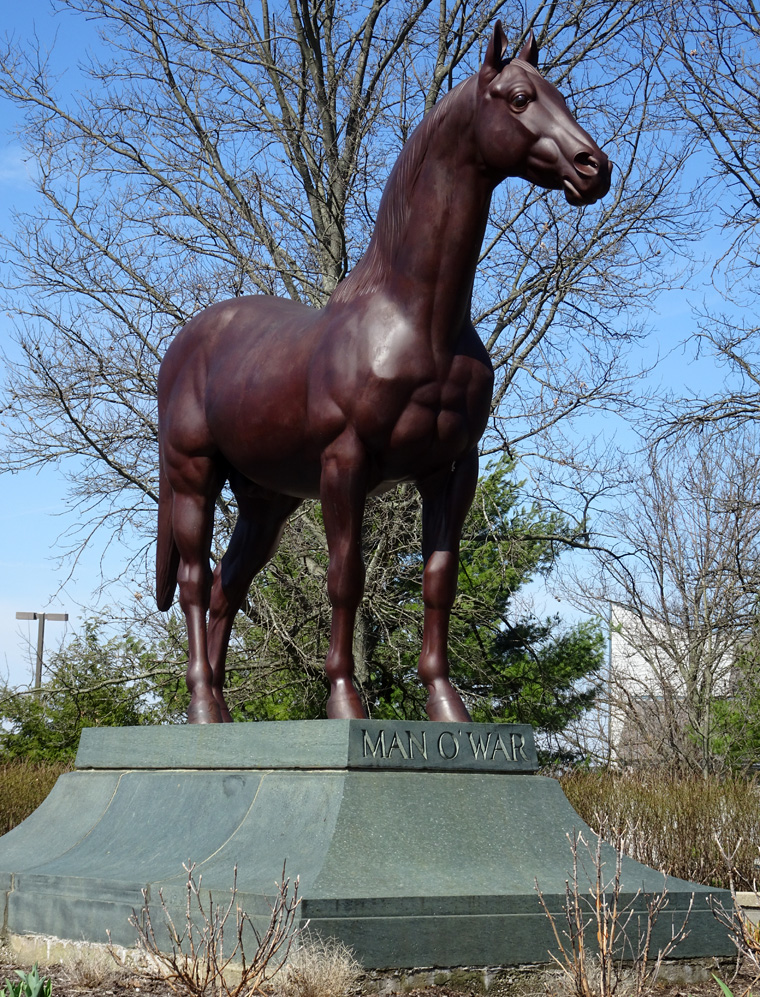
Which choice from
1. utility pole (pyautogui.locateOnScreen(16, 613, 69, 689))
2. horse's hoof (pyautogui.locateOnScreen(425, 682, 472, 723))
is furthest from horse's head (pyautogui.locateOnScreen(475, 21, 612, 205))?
utility pole (pyautogui.locateOnScreen(16, 613, 69, 689))

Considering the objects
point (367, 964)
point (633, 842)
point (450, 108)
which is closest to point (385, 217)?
point (450, 108)

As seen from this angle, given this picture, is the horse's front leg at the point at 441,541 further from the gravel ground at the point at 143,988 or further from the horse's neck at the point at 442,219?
the gravel ground at the point at 143,988

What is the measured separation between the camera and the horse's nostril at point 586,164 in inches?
187

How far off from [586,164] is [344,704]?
7.79 ft

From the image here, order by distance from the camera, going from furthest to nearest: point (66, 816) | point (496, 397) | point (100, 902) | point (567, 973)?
point (496, 397) < point (66, 816) < point (100, 902) < point (567, 973)

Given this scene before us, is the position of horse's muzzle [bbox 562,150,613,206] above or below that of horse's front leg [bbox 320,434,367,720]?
above

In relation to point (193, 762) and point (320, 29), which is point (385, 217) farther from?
point (320, 29)

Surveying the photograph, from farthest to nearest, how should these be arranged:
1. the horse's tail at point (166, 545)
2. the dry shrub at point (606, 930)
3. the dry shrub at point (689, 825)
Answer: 1. the dry shrub at point (689, 825)
2. the horse's tail at point (166, 545)
3. the dry shrub at point (606, 930)

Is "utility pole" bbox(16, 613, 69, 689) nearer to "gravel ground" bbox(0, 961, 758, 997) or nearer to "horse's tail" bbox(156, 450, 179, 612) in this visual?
"horse's tail" bbox(156, 450, 179, 612)

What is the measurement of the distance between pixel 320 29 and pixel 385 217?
43.1 ft

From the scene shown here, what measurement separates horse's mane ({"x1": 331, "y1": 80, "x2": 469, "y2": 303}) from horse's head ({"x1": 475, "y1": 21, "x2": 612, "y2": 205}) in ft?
0.69

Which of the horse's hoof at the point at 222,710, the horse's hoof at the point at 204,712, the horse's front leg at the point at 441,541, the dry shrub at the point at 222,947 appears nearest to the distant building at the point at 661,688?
the horse's hoof at the point at 222,710

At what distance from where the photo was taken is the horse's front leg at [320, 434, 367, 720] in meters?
5.13

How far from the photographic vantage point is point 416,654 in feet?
51.1
